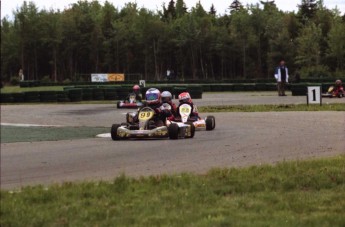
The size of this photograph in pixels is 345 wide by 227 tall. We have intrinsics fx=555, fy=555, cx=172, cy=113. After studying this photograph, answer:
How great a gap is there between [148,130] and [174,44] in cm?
5958

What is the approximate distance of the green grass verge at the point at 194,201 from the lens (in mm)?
4305

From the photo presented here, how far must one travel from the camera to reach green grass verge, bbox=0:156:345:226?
4305 mm

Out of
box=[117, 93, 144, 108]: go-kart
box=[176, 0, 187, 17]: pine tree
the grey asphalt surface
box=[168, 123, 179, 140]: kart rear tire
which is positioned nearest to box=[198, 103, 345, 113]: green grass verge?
box=[117, 93, 144, 108]: go-kart

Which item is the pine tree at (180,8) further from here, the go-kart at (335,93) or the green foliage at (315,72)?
the go-kart at (335,93)

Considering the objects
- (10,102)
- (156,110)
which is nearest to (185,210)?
(156,110)

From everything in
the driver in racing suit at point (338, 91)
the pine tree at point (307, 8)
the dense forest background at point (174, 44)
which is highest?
the pine tree at point (307, 8)

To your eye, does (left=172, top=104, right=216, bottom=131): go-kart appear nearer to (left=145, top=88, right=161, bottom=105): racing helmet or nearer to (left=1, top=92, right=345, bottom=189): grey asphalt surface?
(left=1, top=92, right=345, bottom=189): grey asphalt surface

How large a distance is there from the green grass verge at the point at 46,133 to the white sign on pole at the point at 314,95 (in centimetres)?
867

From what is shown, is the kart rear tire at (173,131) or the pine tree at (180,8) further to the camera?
the pine tree at (180,8)

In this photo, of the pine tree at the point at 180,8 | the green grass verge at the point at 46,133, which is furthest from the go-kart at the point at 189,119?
the pine tree at the point at 180,8

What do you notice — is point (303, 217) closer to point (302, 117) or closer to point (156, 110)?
point (156, 110)

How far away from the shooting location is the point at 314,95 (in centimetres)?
1894

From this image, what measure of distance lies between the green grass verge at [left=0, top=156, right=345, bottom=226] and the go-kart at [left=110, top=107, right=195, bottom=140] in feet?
13.3

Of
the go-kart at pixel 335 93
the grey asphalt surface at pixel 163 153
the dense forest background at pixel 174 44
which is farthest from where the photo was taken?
the dense forest background at pixel 174 44
